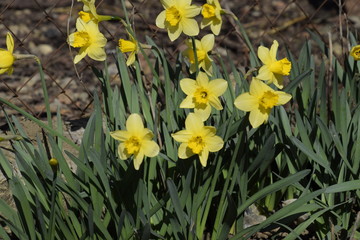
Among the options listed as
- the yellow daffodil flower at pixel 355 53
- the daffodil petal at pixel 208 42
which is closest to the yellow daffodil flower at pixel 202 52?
the daffodil petal at pixel 208 42

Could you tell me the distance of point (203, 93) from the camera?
2.09 metres

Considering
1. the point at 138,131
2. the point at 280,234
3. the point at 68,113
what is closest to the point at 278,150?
the point at 280,234

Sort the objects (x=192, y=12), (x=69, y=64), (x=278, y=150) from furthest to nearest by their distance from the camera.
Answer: (x=69, y=64), (x=278, y=150), (x=192, y=12)

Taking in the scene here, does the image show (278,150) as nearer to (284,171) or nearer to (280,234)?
(284,171)

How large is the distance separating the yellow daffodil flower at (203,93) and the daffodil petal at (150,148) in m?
0.17

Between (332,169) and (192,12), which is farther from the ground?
(192,12)

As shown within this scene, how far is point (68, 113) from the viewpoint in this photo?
4.11m

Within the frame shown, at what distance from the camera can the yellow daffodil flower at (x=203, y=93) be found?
2.07 metres

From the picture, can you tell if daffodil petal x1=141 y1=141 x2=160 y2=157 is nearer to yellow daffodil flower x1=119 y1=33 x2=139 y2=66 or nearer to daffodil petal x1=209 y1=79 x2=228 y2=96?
daffodil petal x1=209 y1=79 x2=228 y2=96

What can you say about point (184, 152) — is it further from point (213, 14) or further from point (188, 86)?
point (213, 14)

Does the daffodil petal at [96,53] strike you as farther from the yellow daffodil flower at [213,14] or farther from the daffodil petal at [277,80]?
the daffodil petal at [277,80]

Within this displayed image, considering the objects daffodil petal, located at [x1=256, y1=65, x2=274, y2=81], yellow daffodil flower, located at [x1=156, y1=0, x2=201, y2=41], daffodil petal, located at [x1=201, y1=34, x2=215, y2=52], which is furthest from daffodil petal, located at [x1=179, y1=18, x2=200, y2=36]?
daffodil petal, located at [x1=256, y1=65, x2=274, y2=81]

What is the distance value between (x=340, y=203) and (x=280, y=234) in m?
0.28

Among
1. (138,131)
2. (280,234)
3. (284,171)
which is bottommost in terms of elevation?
(280,234)
